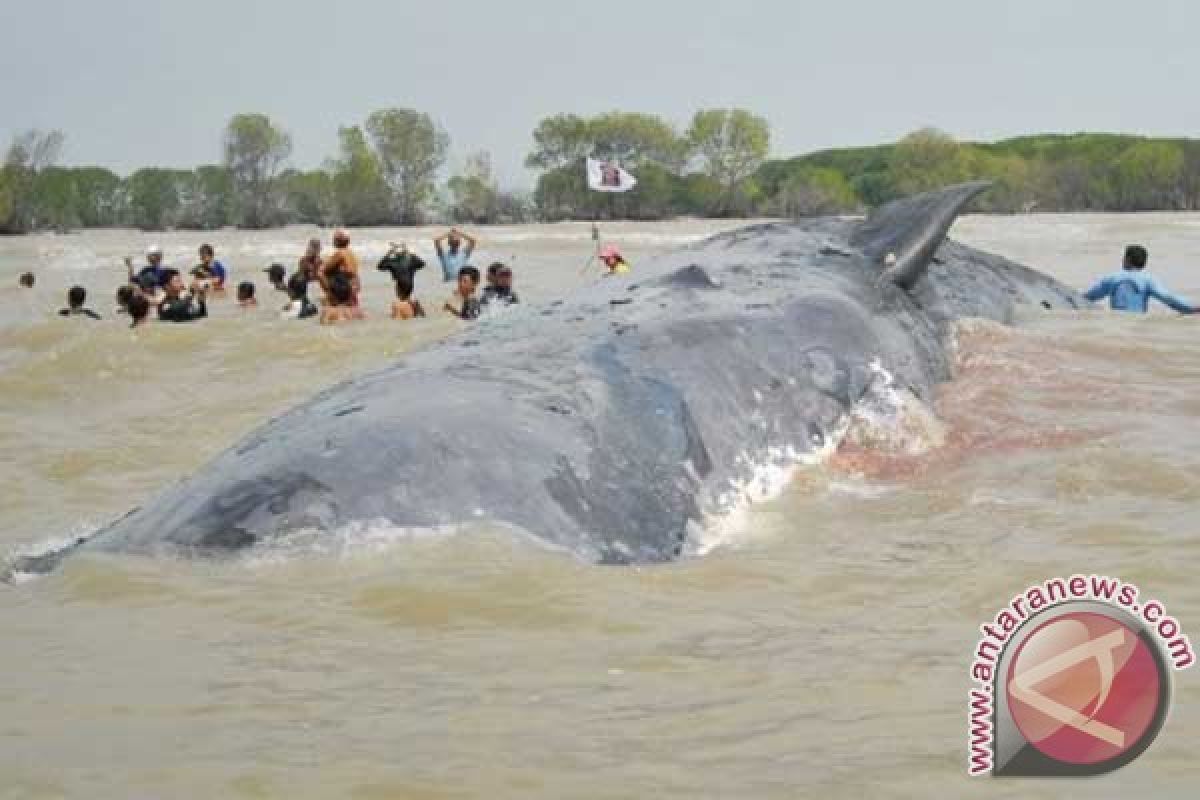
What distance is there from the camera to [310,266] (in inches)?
812

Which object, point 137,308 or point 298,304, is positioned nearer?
point 137,308

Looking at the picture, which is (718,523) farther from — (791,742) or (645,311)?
(791,742)

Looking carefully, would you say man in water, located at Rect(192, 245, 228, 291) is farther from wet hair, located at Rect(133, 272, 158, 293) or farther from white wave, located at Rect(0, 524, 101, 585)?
white wave, located at Rect(0, 524, 101, 585)

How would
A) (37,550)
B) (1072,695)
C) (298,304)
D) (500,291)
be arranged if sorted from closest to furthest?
(1072,695)
(37,550)
(500,291)
(298,304)

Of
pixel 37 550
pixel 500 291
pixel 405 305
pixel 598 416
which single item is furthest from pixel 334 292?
pixel 598 416

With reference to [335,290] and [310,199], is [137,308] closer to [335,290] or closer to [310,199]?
[335,290]

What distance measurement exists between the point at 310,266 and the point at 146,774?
60.8 feet

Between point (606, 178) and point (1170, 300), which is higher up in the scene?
point (606, 178)

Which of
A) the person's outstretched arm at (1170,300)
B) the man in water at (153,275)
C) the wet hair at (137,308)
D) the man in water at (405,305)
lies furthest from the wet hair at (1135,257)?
the man in water at (153,275)

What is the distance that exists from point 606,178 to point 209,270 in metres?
6.67

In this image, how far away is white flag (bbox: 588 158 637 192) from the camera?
21.5 meters

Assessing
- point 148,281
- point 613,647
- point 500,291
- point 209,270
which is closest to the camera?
point 613,647

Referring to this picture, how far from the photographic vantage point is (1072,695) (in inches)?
88.8

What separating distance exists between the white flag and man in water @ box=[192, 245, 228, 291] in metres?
5.76
